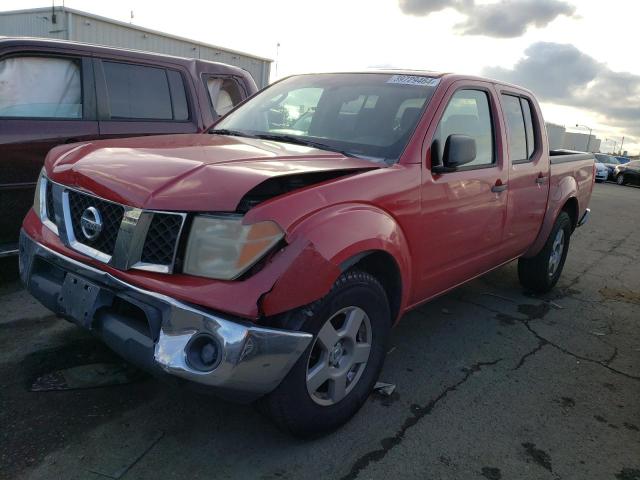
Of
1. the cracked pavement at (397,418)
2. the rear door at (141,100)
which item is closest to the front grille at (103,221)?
the cracked pavement at (397,418)

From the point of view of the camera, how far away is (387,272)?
9.64 feet

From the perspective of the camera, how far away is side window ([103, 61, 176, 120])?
494cm

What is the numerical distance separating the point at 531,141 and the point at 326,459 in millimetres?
3286

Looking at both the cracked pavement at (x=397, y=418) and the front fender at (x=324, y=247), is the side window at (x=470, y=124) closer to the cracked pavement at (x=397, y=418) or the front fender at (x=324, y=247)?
the front fender at (x=324, y=247)

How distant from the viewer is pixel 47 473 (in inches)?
91.0

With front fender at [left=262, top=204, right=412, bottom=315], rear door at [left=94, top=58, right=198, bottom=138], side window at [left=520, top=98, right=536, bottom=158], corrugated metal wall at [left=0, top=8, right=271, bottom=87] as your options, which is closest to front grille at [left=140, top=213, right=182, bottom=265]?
front fender at [left=262, top=204, right=412, bottom=315]

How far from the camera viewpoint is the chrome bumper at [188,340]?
82.7 inches

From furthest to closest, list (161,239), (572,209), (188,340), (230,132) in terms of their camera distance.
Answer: (572,209) → (230,132) → (161,239) → (188,340)

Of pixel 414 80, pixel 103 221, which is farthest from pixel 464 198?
pixel 103 221

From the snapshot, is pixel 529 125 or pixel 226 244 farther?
pixel 529 125

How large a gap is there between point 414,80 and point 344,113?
50cm

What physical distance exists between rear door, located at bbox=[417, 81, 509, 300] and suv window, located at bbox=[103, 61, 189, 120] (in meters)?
2.98

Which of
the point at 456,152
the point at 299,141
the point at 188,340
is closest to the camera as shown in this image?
the point at 188,340

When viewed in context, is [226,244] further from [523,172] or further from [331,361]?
[523,172]
